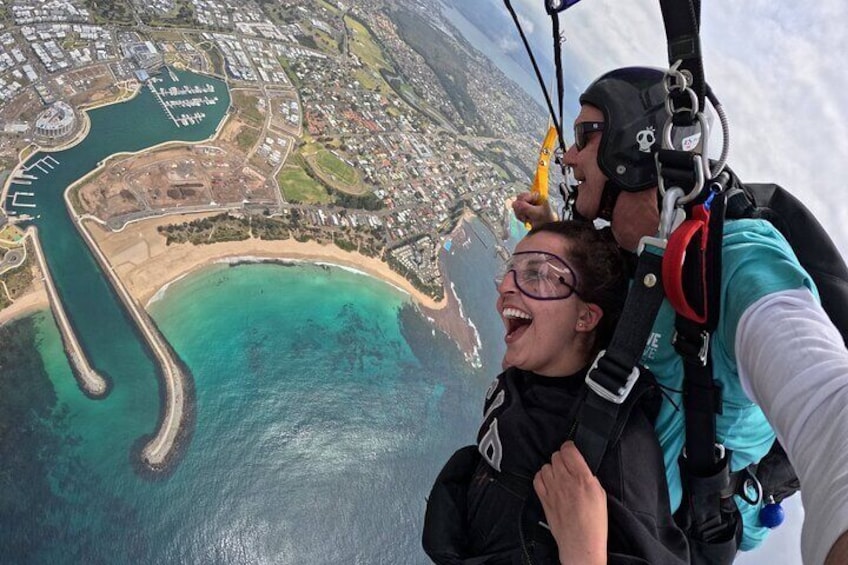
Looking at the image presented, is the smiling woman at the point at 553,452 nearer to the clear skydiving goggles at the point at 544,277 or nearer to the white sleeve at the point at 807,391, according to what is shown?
the clear skydiving goggles at the point at 544,277

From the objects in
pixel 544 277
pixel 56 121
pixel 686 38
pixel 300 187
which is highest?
pixel 686 38

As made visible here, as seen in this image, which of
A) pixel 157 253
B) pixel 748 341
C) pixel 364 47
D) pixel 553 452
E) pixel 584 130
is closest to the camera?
pixel 748 341

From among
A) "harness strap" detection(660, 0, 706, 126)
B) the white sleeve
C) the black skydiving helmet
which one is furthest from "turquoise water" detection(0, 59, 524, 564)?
"harness strap" detection(660, 0, 706, 126)

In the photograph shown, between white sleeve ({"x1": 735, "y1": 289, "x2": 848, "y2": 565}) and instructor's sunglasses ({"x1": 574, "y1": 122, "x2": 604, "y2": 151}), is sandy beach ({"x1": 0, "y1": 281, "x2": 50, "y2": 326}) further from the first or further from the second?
white sleeve ({"x1": 735, "y1": 289, "x2": 848, "y2": 565})

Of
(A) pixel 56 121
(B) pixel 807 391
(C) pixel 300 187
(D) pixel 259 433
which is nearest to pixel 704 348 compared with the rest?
(B) pixel 807 391

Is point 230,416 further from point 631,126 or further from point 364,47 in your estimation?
point 364,47

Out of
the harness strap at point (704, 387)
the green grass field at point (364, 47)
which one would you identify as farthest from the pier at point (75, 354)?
the green grass field at point (364, 47)

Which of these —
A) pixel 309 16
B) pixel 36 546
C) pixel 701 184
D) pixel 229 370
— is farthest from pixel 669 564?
pixel 309 16
